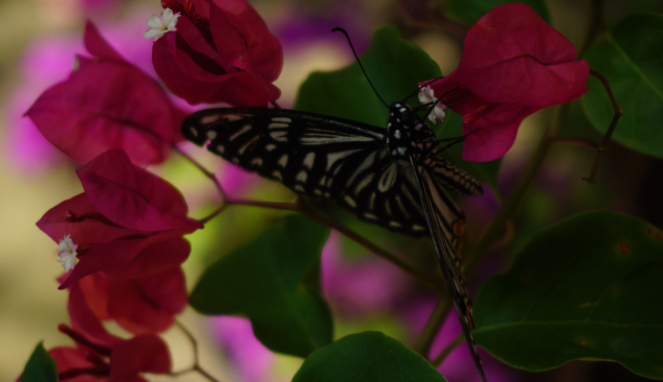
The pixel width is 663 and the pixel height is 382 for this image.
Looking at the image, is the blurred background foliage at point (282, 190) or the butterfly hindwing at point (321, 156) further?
the blurred background foliage at point (282, 190)

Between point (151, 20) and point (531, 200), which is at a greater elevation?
point (151, 20)

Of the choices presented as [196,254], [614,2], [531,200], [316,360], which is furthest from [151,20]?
[614,2]

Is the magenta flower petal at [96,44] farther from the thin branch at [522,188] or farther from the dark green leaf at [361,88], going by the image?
the thin branch at [522,188]

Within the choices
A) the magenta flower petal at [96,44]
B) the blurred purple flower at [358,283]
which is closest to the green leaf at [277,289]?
the magenta flower petal at [96,44]

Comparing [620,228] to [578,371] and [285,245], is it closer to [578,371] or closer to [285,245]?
[285,245]

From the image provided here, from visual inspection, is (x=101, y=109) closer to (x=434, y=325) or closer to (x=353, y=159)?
(x=353, y=159)

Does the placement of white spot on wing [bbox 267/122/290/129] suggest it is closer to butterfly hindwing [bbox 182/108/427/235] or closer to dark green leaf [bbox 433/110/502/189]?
butterfly hindwing [bbox 182/108/427/235]

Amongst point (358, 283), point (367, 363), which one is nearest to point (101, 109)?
point (367, 363)
